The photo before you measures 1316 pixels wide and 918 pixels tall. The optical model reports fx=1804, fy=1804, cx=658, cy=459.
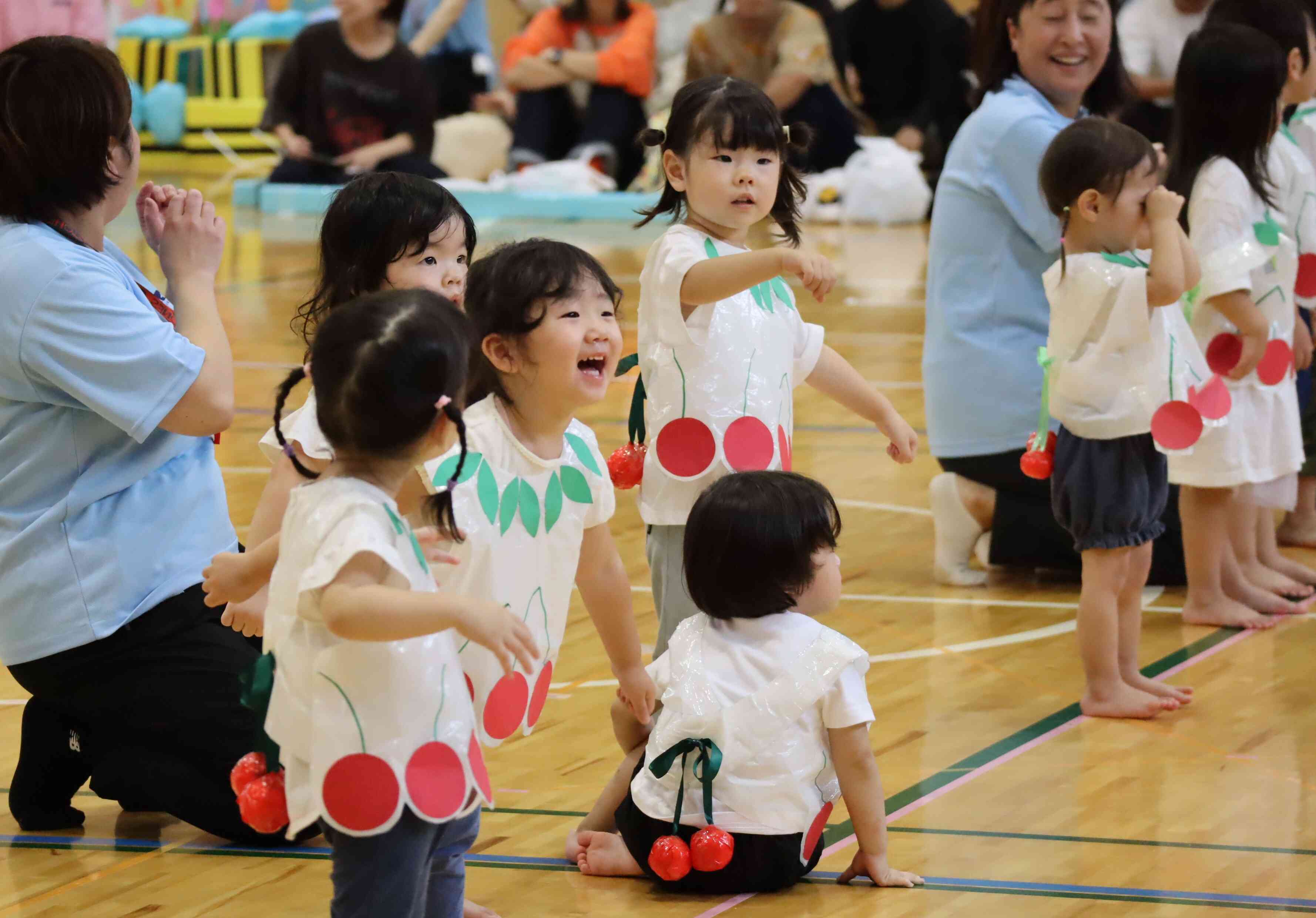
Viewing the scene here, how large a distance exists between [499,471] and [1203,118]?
1735 mm

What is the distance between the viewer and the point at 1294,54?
3.28m

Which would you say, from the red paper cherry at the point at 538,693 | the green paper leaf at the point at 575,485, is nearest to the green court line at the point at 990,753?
the red paper cherry at the point at 538,693

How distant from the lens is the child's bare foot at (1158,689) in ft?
8.86

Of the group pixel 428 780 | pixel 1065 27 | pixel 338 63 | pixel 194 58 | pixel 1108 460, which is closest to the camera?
pixel 428 780

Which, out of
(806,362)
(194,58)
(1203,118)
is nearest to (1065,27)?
(1203,118)

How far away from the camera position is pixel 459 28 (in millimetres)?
9312

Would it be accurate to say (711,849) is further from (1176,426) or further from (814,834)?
(1176,426)

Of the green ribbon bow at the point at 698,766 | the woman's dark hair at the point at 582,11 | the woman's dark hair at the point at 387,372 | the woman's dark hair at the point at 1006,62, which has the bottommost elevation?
the green ribbon bow at the point at 698,766

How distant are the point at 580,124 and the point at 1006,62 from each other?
5.41 m

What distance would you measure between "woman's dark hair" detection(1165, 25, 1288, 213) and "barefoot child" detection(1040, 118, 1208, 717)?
1.64ft

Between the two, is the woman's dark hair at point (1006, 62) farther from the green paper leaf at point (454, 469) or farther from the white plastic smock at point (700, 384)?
the green paper leaf at point (454, 469)

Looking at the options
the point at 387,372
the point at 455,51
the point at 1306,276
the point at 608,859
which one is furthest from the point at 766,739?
the point at 455,51

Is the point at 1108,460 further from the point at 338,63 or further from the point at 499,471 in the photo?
the point at 338,63

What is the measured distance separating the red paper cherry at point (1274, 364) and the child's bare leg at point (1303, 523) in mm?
540
